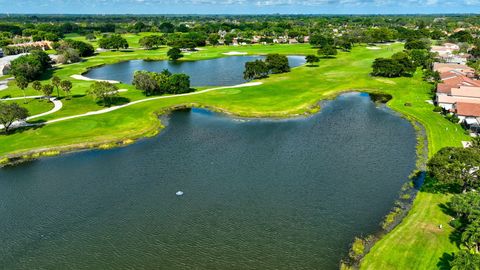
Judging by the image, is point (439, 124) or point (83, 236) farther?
point (439, 124)

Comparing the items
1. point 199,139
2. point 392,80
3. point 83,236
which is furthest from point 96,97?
point 392,80

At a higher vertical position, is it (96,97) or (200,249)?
(96,97)

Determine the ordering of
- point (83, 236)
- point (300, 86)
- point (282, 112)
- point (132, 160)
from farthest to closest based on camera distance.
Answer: point (300, 86) < point (282, 112) < point (132, 160) < point (83, 236)

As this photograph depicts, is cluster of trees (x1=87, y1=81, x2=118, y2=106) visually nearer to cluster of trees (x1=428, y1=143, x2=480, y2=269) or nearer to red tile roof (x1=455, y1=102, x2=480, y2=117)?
cluster of trees (x1=428, y1=143, x2=480, y2=269)

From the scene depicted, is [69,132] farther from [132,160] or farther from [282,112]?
[282,112]

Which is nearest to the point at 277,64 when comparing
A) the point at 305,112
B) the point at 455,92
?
the point at 305,112

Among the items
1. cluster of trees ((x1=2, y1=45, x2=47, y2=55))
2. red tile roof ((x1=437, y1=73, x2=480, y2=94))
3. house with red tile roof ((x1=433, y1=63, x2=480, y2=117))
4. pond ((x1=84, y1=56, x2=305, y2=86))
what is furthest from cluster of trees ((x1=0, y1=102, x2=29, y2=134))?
cluster of trees ((x1=2, y1=45, x2=47, y2=55))
